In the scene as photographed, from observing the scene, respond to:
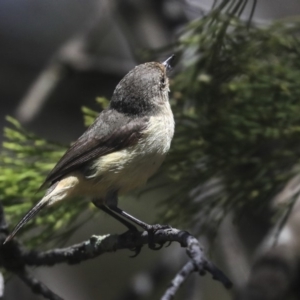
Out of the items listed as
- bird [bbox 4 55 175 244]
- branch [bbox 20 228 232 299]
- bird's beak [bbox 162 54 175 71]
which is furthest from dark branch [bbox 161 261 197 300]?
bird's beak [bbox 162 54 175 71]

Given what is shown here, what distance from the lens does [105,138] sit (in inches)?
74.6

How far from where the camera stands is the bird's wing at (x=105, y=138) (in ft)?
6.03

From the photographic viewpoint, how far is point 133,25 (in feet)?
11.1

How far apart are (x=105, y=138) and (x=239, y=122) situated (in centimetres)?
37

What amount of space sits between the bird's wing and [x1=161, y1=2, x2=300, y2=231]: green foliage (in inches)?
5.0

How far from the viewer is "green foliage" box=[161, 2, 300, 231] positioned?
179cm

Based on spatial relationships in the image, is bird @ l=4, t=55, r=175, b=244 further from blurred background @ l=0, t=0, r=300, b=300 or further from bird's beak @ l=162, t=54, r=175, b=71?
blurred background @ l=0, t=0, r=300, b=300

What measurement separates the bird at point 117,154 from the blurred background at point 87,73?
23 centimetres

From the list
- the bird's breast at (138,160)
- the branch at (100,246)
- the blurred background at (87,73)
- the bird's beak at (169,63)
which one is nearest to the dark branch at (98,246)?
the branch at (100,246)

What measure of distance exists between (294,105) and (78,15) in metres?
3.75

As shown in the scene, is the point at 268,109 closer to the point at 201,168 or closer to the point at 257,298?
the point at 201,168

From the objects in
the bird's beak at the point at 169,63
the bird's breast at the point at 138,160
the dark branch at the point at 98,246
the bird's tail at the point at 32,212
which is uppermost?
the bird's beak at the point at 169,63

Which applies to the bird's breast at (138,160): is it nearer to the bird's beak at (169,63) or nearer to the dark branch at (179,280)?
the bird's beak at (169,63)

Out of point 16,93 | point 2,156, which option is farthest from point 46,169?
point 16,93
